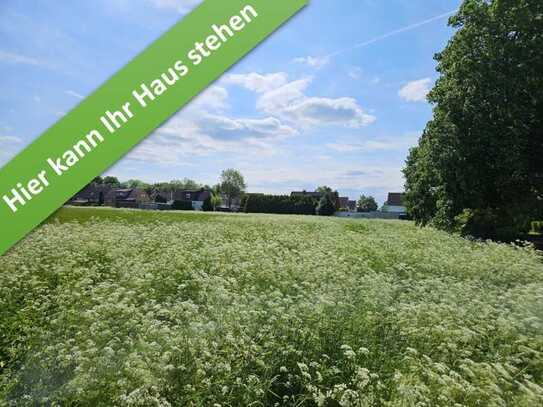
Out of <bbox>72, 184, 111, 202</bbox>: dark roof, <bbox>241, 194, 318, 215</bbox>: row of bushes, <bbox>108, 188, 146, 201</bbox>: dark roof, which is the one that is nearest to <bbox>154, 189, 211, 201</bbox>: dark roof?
<bbox>108, 188, 146, 201</bbox>: dark roof

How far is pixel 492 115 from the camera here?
2230 centimetres

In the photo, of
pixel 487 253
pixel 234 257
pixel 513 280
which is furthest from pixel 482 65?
pixel 234 257

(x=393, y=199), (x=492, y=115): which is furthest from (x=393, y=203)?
(x=492, y=115)

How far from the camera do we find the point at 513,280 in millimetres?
12422

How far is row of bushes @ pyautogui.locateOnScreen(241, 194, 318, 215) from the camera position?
69.2 metres

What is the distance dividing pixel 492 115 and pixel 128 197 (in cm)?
8533

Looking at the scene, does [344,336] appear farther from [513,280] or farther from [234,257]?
[513,280]

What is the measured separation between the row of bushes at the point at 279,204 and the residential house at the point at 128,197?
27.2 meters

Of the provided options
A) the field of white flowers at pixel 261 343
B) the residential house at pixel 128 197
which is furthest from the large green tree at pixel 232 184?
the field of white flowers at pixel 261 343

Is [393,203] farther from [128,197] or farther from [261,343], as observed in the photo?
[261,343]

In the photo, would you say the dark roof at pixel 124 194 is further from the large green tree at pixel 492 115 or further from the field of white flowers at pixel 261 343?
the field of white flowers at pixel 261 343

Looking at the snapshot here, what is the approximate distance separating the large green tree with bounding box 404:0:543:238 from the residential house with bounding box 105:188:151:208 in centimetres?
7150

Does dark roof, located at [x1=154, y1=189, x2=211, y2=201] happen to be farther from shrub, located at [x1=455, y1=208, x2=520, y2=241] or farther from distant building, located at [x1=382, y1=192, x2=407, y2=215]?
shrub, located at [x1=455, y1=208, x2=520, y2=241]

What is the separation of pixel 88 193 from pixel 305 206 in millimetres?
41522
